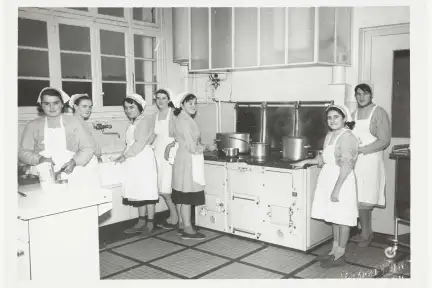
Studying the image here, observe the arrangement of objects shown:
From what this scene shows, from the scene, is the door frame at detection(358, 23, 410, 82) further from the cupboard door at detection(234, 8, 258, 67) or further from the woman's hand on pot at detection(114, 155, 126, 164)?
the woman's hand on pot at detection(114, 155, 126, 164)

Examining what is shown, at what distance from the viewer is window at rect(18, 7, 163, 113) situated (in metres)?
3.46

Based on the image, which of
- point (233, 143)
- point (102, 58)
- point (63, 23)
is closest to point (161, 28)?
point (102, 58)

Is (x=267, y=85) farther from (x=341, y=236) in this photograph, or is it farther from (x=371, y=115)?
(x=341, y=236)

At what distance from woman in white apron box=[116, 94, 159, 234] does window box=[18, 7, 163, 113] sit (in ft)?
2.08

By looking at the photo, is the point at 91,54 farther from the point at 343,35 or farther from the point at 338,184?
the point at 338,184

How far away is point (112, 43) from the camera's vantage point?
4016 millimetres

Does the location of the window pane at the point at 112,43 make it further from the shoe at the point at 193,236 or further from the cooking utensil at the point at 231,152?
the shoe at the point at 193,236

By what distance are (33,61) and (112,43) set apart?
2.68 feet

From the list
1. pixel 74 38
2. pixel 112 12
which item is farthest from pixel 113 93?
pixel 112 12

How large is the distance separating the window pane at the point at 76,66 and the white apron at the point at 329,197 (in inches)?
91.0

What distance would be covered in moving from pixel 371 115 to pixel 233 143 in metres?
1.14

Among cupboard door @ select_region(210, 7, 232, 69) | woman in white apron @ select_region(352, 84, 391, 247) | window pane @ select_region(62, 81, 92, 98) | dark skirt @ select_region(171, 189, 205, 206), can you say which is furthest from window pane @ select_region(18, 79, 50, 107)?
woman in white apron @ select_region(352, 84, 391, 247)

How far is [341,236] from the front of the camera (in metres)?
2.80

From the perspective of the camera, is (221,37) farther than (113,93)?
No
